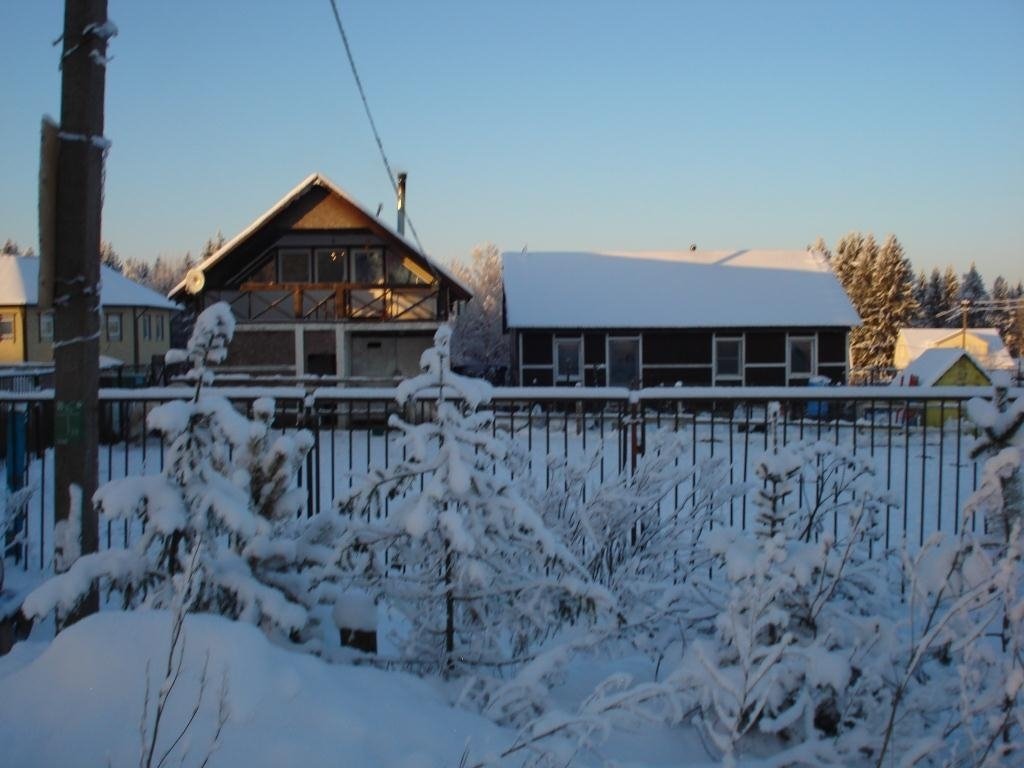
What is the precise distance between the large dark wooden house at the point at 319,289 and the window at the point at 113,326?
19.2m

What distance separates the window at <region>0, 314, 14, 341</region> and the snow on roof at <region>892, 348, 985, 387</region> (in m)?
33.5

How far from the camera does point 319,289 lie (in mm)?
23234

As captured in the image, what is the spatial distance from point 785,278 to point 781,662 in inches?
1129

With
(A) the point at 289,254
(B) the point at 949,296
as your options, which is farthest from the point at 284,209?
(B) the point at 949,296

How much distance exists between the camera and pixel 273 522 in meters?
3.71

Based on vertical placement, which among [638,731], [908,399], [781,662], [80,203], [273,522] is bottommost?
[638,731]

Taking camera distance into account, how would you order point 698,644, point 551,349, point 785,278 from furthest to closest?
point 785,278
point 551,349
point 698,644

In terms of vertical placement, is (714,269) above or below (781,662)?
above

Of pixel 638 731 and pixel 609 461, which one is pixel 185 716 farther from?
pixel 609 461

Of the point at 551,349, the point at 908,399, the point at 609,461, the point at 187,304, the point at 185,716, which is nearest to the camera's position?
the point at 185,716

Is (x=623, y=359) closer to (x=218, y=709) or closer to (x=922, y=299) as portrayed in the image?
(x=218, y=709)

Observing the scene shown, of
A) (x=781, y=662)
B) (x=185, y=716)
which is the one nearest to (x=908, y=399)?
(x=781, y=662)

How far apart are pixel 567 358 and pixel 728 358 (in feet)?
17.1

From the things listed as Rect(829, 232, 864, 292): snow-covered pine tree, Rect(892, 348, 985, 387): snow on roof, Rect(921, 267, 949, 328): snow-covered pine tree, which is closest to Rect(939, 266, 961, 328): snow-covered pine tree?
Rect(921, 267, 949, 328): snow-covered pine tree
